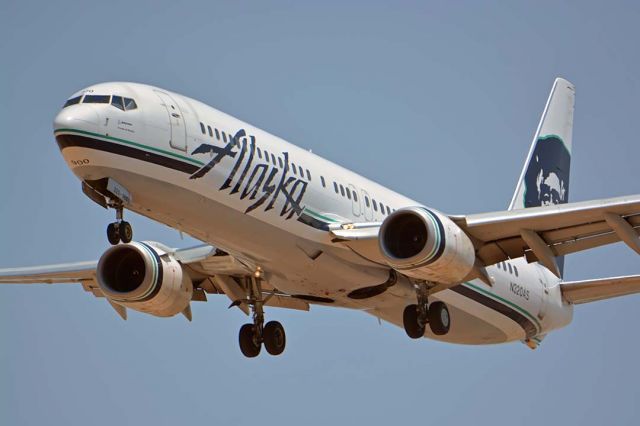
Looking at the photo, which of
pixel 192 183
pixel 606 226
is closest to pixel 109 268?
pixel 192 183

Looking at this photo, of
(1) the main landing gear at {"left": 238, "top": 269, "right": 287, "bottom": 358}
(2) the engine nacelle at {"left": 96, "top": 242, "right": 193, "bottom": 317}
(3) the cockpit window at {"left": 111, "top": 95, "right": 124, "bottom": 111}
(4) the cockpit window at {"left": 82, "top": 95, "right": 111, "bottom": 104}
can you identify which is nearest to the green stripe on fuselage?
(3) the cockpit window at {"left": 111, "top": 95, "right": 124, "bottom": 111}

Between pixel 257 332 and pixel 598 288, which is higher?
pixel 598 288

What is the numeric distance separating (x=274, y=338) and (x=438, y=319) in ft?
16.0

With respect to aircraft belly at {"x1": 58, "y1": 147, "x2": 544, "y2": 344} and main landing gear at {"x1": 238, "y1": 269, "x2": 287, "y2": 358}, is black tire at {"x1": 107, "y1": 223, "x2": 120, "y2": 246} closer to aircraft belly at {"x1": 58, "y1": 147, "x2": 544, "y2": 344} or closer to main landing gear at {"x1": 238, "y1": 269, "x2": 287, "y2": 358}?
Answer: aircraft belly at {"x1": 58, "y1": 147, "x2": 544, "y2": 344}

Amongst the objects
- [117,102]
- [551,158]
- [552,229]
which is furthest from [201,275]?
[551,158]

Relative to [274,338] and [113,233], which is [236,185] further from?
[274,338]

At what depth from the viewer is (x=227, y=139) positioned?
32.4 meters

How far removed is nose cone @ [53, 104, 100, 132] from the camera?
99.0 ft

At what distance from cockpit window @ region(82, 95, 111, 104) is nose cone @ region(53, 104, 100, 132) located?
0.97 ft

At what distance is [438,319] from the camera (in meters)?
36.3

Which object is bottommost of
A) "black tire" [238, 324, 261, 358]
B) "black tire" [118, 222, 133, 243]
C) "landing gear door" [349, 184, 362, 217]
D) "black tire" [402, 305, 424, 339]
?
"black tire" [238, 324, 261, 358]

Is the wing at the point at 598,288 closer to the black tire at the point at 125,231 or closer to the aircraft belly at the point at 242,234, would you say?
the aircraft belly at the point at 242,234

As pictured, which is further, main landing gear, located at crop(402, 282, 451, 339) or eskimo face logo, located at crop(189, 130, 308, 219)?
main landing gear, located at crop(402, 282, 451, 339)

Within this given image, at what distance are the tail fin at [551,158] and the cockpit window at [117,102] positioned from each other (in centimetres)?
1775
